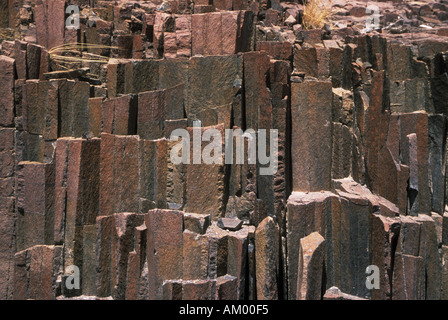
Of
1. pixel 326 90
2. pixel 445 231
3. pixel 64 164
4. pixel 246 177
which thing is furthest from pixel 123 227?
pixel 445 231

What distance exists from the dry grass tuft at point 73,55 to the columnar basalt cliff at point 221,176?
141mm

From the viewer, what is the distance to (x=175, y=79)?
5.30 metres

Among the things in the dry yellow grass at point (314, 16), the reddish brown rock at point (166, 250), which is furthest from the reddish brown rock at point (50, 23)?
the dry yellow grass at point (314, 16)

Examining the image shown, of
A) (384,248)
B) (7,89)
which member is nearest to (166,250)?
(384,248)

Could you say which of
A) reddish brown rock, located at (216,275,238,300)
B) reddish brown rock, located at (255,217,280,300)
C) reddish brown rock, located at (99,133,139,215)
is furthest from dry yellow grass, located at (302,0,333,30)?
reddish brown rock, located at (216,275,238,300)

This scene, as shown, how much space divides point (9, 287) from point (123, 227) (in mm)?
1578

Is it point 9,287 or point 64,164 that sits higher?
point 64,164

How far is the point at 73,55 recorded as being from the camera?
6355 mm

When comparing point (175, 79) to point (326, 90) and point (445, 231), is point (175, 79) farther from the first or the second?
point (445, 231)

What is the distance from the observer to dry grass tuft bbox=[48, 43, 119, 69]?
6.11 metres

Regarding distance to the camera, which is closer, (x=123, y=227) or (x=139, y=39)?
(x=123, y=227)

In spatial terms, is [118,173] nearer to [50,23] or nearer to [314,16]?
[50,23]

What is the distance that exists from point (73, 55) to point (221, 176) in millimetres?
2857

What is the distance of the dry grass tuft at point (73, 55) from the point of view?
6.11 meters
